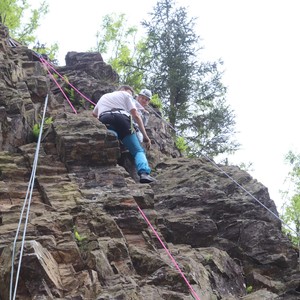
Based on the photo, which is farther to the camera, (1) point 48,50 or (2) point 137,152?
(1) point 48,50

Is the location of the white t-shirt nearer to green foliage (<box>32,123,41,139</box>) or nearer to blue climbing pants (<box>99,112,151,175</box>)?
blue climbing pants (<box>99,112,151,175</box>)

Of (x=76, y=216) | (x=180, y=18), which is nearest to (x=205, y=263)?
(x=76, y=216)

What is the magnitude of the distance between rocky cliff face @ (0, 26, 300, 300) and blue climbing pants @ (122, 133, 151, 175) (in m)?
0.43

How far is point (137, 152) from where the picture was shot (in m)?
10.2

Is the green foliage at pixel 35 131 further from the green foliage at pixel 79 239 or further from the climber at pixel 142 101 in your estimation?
the green foliage at pixel 79 239

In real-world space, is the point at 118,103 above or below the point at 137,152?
above

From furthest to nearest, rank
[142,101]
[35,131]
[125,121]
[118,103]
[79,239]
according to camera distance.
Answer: [142,101]
[118,103]
[125,121]
[35,131]
[79,239]

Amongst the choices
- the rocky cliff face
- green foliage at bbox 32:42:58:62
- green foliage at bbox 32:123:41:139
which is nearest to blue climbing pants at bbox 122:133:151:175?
the rocky cliff face

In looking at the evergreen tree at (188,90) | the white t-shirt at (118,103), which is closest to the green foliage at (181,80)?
the evergreen tree at (188,90)

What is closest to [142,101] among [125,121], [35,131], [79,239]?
[125,121]

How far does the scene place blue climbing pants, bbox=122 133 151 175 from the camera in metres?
10.0

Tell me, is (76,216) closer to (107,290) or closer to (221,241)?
(107,290)

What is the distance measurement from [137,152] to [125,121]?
0.66 meters

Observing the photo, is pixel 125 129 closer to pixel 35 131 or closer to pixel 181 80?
pixel 35 131
